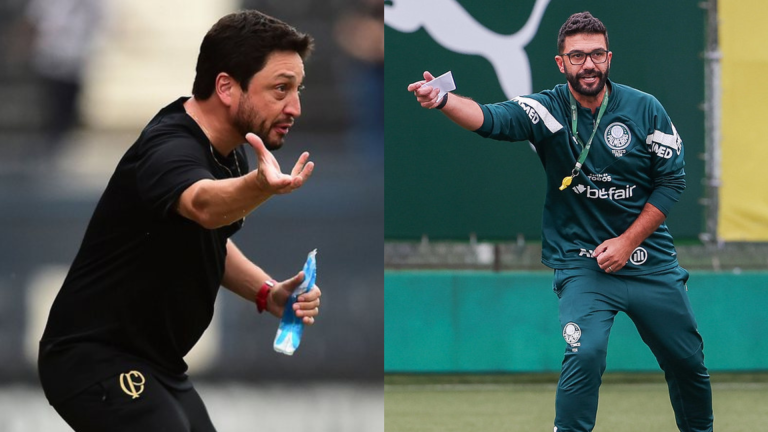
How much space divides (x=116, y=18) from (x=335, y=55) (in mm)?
2192

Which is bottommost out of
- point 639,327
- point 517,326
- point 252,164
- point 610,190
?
point 517,326

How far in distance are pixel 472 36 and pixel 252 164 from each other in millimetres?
2251

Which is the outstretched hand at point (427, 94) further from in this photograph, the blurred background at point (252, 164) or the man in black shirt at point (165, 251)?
the blurred background at point (252, 164)

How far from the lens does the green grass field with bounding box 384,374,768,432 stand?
6.45 metres

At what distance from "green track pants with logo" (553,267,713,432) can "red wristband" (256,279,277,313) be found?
167 centimetres

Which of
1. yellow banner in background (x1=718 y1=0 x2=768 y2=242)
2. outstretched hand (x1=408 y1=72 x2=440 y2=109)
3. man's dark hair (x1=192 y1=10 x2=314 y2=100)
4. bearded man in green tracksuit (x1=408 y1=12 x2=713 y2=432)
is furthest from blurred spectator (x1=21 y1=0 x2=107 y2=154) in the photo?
man's dark hair (x1=192 y1=10 x2=314 y2=100)

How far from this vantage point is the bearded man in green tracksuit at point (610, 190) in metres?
5.01

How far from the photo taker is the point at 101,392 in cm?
302

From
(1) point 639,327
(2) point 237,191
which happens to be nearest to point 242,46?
(2) point 237,191

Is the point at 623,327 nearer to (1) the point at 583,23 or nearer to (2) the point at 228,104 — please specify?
(1) the point at 583,23

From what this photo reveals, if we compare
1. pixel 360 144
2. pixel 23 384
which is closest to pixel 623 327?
pixel 360 144

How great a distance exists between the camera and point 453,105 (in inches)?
192

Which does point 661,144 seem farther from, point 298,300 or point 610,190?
point 298,300

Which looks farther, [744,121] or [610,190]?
[744,121]
